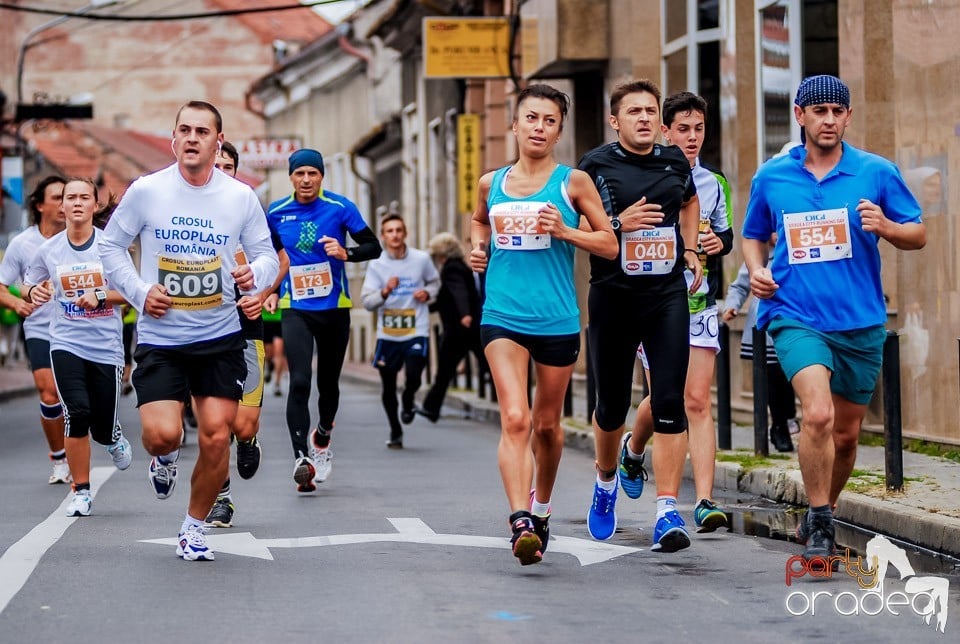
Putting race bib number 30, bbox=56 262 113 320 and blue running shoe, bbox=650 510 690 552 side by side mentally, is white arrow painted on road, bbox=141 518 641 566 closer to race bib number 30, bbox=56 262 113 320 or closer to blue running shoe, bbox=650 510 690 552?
blue running shoe, bbox=650 510 690 552

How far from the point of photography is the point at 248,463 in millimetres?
9922

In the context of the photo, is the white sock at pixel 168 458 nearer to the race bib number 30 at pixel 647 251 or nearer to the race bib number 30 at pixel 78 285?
the race bib number 30 at pixel 647 251

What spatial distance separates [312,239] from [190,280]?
3722 millimetres

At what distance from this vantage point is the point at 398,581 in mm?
7141

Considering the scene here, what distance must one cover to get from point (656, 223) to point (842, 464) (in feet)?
4.33

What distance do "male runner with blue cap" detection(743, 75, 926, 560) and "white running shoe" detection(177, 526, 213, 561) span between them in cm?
251

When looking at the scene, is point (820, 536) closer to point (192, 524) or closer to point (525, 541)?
point (525, 541)

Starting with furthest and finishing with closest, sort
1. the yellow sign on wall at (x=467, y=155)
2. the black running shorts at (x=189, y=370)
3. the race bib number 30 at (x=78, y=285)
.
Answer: the yellow sign on wall at (x=467, y=155)
the race bib number 30 at (x=78, y=285)
the black running shorts at (x=189, y=370)

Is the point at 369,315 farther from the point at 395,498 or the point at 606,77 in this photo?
the point at 395,498

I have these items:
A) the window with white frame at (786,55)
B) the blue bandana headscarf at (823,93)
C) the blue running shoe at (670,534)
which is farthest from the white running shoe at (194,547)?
the window with white frame at (786,55)

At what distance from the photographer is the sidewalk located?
28.0 ft

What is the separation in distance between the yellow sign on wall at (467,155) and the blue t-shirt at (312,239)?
19087 millimetres

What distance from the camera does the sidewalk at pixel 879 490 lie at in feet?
28.0

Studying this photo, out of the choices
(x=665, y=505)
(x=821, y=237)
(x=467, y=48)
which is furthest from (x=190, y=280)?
(x=467, y=48)
